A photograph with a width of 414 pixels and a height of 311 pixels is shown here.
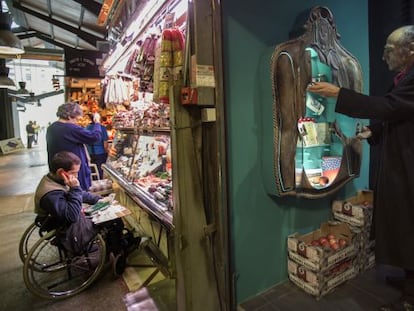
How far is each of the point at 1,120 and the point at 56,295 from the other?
15.4 m

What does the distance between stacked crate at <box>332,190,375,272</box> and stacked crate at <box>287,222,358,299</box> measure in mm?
81

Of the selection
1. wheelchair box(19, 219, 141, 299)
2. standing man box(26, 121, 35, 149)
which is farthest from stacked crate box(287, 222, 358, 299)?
standing man box(26, 121, 35, 149)

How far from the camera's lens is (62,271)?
2824 millimetres

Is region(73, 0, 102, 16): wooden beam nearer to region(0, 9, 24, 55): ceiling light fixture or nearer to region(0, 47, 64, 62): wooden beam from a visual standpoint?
region(0, 9, 24, 55): ceiling light fixture

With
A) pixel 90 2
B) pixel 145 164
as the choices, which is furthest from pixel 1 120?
pixel 145 164

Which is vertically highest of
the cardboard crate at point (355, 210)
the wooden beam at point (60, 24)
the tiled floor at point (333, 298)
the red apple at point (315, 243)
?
the wooden beam at point (60, 24)

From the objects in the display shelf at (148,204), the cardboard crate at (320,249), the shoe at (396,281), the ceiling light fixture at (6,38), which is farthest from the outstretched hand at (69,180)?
the ceiling light fixture at (6,38)

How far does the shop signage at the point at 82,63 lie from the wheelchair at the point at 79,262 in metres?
3.30

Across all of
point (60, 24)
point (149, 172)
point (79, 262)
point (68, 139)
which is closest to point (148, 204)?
point (149, 172)

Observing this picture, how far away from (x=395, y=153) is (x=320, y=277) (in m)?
1.01

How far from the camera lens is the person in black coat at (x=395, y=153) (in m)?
1.70

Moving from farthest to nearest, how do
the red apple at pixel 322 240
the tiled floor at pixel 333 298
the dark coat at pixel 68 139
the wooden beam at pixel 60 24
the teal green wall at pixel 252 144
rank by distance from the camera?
1. the wooden beam at pixel 60 24
2. the dark coat at pixel 68 139
3. the red apple at pixel 322 240
4. the tiled floor at pixel 333 298
5. the teal green wall at pixel 252 144

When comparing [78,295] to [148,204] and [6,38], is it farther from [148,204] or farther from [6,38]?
[6,38]

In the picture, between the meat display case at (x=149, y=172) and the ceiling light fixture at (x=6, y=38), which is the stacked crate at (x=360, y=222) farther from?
the ceiling light fixture at (x=6, y=38)
